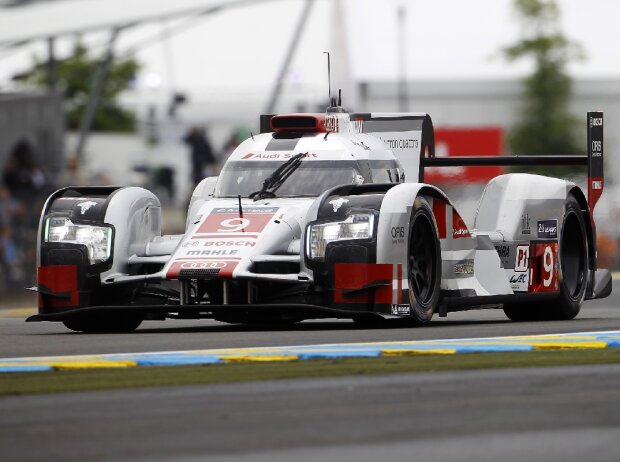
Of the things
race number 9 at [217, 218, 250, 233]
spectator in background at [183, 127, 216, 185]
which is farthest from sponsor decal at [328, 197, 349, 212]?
spectator in background at [183, 127, 216, 185]

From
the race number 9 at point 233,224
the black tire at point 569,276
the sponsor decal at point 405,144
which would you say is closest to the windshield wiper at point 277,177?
the race number 9 at point 233,224

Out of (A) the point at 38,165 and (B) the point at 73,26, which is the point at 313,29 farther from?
(A) the point at 38,165

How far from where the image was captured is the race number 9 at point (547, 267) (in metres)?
14.6

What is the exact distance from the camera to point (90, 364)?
31.6ft

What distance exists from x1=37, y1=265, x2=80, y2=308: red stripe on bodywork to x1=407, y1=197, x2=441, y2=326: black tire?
2.49 m

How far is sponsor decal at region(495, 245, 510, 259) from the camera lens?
14.3 meters

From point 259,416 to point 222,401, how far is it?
525 mm

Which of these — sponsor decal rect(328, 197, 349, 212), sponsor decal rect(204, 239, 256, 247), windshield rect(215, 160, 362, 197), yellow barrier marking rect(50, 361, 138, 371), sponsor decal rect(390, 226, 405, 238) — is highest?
windshield rect(215, 160, 362, 197)

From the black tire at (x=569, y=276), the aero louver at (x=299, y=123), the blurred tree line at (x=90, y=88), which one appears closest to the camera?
the aero louver at (x=299, y=123)

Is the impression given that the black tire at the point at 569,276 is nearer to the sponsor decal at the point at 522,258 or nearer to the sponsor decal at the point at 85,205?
the sponsor decal at the point at 522,258

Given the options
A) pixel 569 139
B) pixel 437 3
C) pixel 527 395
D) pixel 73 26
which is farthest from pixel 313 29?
pixel 527 395

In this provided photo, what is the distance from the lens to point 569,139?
→ 3675 cm

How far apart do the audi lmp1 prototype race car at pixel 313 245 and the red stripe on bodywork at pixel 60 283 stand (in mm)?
12

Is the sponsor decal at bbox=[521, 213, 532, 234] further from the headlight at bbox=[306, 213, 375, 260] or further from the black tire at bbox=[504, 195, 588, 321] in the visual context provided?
the headlight at bbox=[306, 213, 375, 260]
